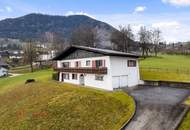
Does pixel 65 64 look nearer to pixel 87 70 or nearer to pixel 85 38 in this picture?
pixel 87 70

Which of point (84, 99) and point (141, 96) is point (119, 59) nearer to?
point (141, 96)

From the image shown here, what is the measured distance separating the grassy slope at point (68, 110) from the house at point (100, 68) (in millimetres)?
4374

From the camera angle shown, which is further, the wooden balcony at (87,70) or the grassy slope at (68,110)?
the wooden balcony at (87,70)

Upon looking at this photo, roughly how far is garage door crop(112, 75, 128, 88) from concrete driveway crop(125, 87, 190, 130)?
3614 millimetres

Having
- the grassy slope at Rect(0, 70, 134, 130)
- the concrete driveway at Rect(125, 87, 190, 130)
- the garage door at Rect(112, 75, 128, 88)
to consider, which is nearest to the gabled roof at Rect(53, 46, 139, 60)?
the garage door at Rect(112, 75, 128, 88)

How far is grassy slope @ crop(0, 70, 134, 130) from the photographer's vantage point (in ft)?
78.3

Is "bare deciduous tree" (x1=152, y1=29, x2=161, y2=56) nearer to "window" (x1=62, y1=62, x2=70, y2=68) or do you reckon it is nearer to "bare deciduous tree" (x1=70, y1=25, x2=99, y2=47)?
"bare deciduous tree" (x1=70, y1=25, x2=99, y2=47)

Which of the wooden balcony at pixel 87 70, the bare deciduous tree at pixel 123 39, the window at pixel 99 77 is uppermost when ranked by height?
the bare deciduous tree at pixel 123 39

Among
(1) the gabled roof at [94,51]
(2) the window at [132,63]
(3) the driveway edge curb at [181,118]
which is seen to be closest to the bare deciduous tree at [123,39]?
(1) the gabled roof at [94,51]

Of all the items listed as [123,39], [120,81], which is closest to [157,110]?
[120,81]

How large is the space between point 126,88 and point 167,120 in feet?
48.3

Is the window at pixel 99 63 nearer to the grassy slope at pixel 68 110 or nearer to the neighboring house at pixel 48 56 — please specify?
the grassy slope at pixel 68 110

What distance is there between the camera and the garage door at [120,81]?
36.0m

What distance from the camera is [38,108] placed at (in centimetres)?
2856
